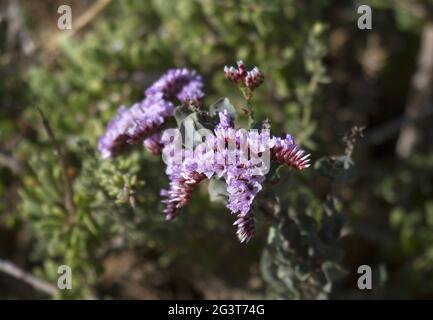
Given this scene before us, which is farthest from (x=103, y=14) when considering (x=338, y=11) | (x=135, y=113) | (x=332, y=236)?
(x=332, y=236)

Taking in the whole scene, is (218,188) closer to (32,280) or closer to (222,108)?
(222,108)

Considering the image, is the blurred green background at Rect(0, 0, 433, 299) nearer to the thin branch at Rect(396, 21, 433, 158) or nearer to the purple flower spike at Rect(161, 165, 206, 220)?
the thin branch at Rect(396, 21, 433, 158)

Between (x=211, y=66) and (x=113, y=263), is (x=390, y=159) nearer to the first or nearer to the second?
(x=211, y=66)

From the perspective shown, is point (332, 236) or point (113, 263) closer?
point (332, 236)

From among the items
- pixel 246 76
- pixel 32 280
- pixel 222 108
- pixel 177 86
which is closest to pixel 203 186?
pixel 32 280

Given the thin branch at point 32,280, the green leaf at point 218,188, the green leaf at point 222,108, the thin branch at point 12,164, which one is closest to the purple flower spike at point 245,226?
the green leaf at point 218,188
